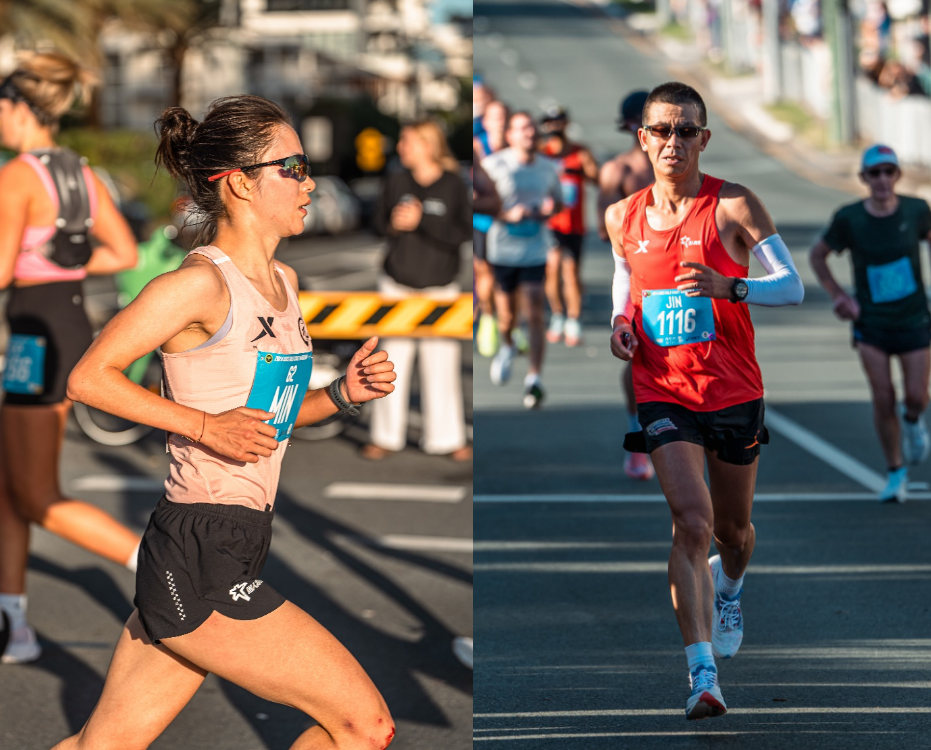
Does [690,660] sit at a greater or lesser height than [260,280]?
lesser

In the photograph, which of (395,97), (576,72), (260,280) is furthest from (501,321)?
(395,97)

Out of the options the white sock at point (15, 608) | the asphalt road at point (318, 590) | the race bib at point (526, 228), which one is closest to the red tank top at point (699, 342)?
the asphalt road at point (318, 590)

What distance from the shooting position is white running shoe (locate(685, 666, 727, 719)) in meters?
4.25

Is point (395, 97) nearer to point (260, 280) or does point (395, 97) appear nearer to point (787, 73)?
point (787, 73)

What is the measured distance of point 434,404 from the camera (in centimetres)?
1003

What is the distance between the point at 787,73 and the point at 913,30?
1217 cm

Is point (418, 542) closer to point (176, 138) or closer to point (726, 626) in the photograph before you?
point (726, 626)

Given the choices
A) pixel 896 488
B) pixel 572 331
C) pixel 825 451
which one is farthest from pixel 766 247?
pixel 572 331

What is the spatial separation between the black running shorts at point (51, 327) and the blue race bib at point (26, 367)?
10 mm

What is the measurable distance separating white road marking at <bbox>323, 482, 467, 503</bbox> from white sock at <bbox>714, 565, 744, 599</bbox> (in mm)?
3575

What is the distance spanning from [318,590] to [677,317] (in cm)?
274

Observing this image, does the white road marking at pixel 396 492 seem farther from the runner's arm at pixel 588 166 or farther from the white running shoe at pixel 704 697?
the runner's arm at pixel 588 166

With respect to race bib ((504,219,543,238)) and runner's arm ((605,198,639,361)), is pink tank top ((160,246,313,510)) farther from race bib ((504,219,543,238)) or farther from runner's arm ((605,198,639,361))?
race bib ((504,219,543,238))

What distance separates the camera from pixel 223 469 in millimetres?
3256
